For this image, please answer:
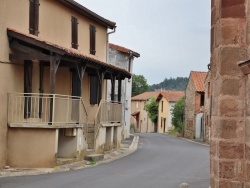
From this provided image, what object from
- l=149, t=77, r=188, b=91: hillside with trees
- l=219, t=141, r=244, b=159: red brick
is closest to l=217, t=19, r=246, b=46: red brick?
l=219, t=141, r=244, b=159: red brick

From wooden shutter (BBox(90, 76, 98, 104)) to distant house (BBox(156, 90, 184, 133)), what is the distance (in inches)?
1724

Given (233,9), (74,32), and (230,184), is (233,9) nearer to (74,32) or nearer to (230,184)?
(230,184)

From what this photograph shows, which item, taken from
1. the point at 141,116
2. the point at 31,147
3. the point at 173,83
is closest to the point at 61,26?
the point at 31,147

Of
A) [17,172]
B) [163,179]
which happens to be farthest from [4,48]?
[163,179]

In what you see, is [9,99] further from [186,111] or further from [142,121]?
[142,121]

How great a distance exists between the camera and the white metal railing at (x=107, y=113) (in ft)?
74.1

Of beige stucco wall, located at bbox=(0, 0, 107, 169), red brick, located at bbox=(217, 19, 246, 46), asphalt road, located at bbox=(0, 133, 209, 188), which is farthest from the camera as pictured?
beige stucco wall, located at bbox=(0, 0, 107, 169)

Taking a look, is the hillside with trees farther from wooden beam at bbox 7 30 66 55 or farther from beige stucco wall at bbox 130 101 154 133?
wooden beam at bbox 7 30 66 55

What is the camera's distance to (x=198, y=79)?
1863 inches

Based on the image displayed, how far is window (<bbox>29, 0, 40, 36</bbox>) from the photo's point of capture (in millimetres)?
19109

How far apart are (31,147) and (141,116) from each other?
68.4m

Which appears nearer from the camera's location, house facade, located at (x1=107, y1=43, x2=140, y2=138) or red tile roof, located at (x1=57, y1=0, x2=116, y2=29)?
red tile roof, located at (x1=57, y1=0, x2=116, y2=29)

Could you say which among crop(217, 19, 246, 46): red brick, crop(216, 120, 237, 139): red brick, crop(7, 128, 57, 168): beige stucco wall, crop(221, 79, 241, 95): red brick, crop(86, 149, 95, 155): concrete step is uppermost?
crop(217, 19, 246, 46): red brick

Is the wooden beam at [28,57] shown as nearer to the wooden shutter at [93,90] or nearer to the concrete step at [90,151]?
the concrete step at [90,151]
